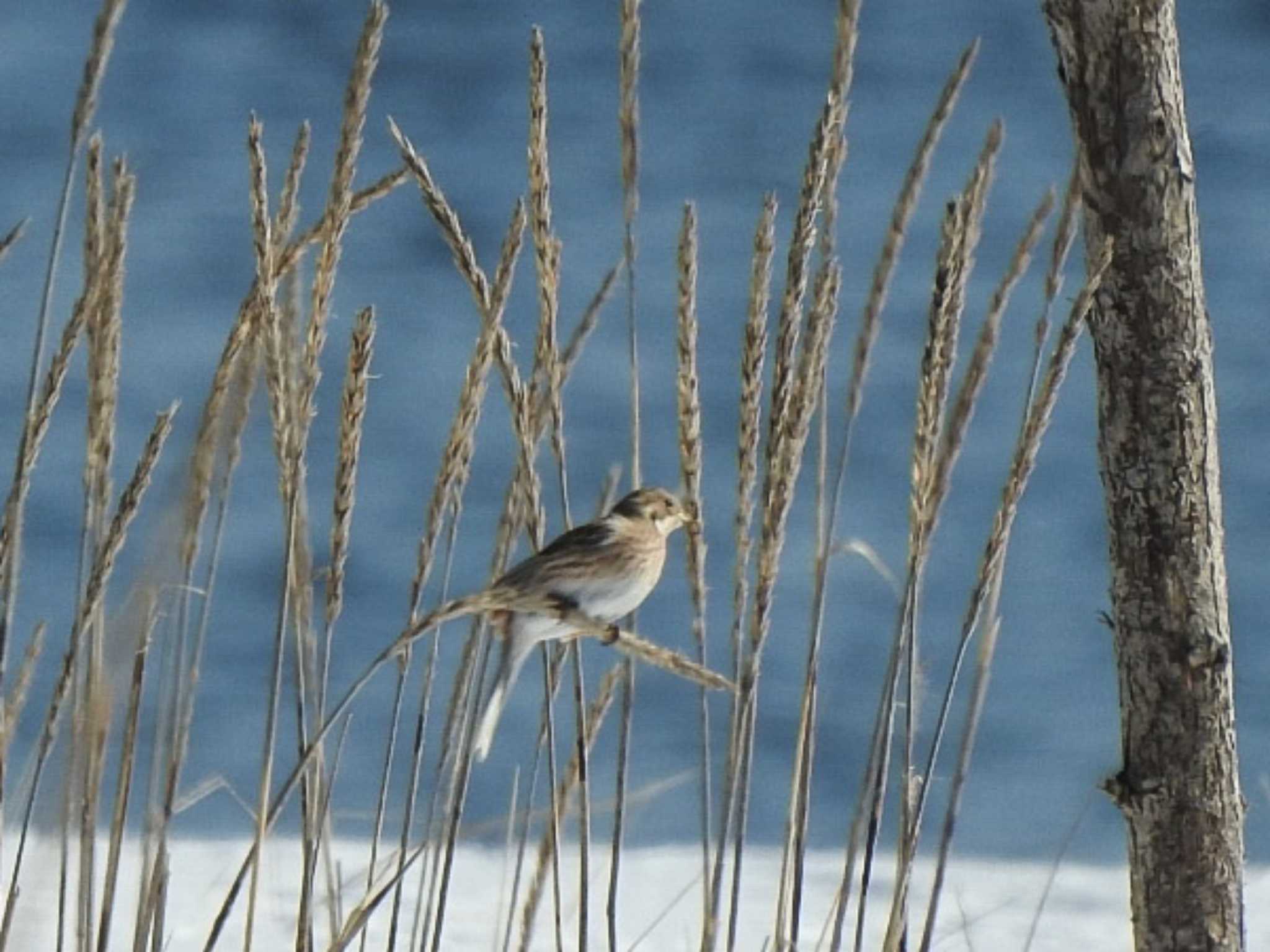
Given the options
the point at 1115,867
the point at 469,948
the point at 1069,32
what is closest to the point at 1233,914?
the point at 1069,32

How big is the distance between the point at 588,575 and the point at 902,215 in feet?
1.15

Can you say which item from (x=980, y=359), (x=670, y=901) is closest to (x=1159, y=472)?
(x=980, y=359)

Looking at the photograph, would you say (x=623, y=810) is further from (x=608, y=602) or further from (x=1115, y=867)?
(x=1115, y=867)

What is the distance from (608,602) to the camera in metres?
1.63

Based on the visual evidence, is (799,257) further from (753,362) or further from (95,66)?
(95,66)

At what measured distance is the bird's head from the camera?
1.77 meters

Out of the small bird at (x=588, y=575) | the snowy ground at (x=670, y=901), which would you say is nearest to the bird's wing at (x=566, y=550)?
the small bird at (x=588, y=575)

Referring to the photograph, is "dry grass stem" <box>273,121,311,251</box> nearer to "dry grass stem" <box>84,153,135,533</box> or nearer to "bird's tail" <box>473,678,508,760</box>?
"dry grass stem" <box>84,153,135,533</box>

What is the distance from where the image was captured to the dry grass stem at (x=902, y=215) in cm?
153

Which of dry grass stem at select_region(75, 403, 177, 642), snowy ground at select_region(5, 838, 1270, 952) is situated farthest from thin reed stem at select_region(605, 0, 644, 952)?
snowy ground at select_region(5, 838, 1270, 952)

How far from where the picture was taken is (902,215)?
1.56 meters

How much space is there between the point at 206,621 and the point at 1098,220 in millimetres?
791

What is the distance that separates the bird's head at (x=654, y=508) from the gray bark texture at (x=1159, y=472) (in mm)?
365

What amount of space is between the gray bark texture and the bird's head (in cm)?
37
